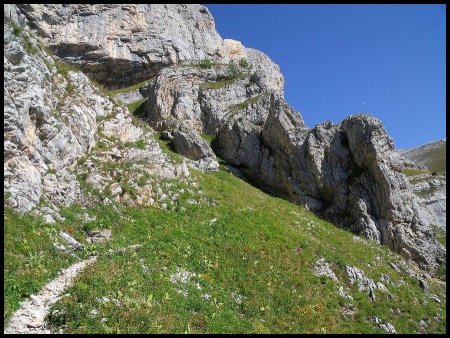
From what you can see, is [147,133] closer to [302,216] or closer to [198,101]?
[302,216]

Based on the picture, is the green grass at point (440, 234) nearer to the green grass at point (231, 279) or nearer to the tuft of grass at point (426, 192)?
the tuft of grass at point (426, 192)

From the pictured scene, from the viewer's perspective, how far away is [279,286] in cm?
2220

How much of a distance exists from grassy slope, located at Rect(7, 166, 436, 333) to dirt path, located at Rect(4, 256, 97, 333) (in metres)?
0.51

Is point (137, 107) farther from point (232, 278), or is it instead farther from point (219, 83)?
point (232, 278)

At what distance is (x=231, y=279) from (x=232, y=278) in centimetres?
17

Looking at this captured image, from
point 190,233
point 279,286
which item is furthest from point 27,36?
point 279,286

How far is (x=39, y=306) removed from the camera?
13.9 metres

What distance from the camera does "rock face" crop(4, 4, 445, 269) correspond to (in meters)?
24.2

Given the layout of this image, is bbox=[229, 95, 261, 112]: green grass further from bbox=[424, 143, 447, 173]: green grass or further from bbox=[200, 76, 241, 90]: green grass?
bbox=[424, 143, 447, 173]: green grass

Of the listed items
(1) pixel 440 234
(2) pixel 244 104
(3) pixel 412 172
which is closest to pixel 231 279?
(1) pixel 440 234

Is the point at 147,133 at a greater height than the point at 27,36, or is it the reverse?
the point at 27,36

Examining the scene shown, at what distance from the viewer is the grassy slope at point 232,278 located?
1508cm

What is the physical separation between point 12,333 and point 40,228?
7.89 meters

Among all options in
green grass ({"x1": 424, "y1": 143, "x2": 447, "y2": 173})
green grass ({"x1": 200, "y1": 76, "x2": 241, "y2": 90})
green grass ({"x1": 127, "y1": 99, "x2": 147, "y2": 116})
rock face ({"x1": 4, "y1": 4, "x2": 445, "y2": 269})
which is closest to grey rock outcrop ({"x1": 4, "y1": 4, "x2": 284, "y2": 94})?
rock face ({"x1": 4, "y1": 4, "x2": 445, "y2": 269})
